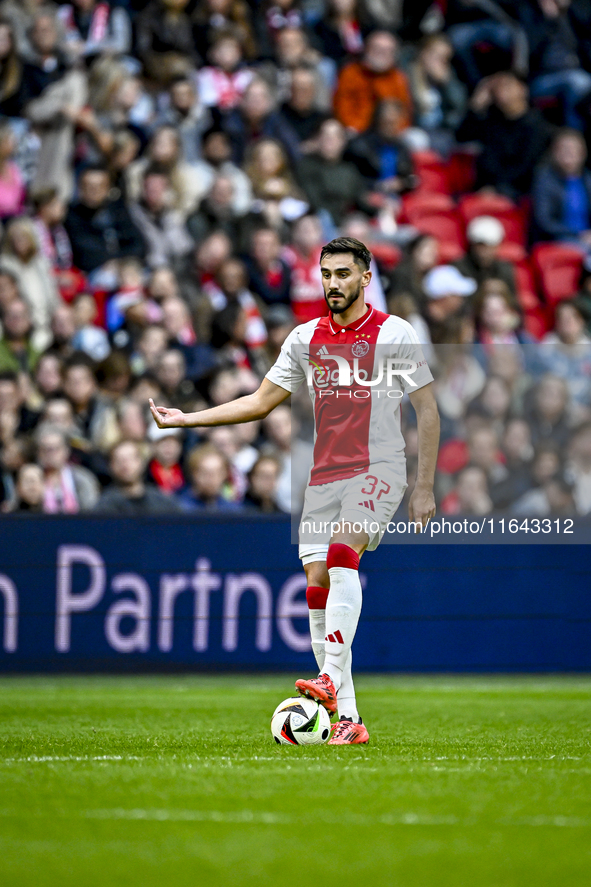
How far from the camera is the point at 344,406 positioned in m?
6.09

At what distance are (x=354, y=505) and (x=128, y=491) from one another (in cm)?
488

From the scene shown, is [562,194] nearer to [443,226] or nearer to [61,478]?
[443,226]

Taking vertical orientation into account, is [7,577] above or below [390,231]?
below

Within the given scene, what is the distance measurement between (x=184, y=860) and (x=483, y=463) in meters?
7.31

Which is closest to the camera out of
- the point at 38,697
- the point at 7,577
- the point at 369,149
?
the point at 38,697

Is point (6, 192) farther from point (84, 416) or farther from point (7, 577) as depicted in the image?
point (7, 577)

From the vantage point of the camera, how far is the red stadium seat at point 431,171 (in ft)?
45.1

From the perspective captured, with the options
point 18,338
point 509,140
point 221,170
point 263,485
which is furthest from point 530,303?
point 18,338

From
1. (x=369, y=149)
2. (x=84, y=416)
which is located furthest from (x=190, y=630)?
(x=369, y=149)

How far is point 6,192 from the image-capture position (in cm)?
1255

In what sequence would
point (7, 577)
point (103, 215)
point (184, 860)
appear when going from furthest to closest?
point (103, 215)
point (7, 577)
point (184, 860)

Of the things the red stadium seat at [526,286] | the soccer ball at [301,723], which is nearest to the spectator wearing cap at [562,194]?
the red stadium seat at [526,286]

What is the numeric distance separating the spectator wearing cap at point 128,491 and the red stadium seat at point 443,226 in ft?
13.6

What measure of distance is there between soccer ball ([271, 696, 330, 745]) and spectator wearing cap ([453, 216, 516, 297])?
24.3 ft
